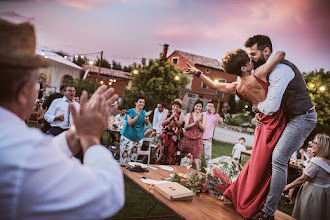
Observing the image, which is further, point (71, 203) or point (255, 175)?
point (255, 175)

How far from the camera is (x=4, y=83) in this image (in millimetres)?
833

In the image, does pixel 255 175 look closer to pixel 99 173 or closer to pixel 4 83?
pixel 99 173

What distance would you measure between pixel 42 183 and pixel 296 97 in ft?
8.32

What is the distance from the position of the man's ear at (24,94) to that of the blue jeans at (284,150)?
95.5 inches

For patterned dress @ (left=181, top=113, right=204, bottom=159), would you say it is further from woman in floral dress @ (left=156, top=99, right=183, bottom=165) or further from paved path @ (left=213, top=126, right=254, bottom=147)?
paved path @ (left=213, top=126, right=254, bottom=147)

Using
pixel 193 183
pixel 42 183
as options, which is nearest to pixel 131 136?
pixel 193 183

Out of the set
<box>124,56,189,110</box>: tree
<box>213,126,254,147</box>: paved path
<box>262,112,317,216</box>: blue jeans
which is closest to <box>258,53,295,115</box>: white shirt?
<box>262,112,317,216</box>: blue jeans

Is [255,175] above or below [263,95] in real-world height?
below

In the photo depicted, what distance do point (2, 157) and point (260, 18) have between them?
1194 cm

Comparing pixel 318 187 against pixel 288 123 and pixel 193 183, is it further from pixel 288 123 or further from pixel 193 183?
pixel 193 183

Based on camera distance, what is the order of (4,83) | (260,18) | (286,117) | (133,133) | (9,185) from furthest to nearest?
(260,18) → (133,133) → (286,117) → (4,83) → (9,185)

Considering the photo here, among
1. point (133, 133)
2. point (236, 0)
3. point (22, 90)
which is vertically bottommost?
point (133, 133)

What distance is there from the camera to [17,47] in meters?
0.84

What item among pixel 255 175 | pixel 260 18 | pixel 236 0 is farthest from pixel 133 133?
pixel 260 18
